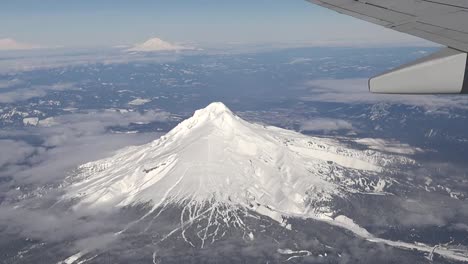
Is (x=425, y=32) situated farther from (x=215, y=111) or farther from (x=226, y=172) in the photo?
(x=215, y=111)

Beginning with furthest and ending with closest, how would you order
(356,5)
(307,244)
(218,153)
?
(218,153) < (307,244) < (356,5)

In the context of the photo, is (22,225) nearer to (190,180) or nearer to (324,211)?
(190,180)

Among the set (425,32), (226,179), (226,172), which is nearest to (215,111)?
(226,172)

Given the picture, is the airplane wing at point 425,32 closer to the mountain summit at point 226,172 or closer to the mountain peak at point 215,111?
the mountain summit at point 226,172

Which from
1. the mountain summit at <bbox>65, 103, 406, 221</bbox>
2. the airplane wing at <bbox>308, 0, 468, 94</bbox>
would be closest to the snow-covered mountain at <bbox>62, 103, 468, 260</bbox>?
the mountain summit at <bbox>65, 103, 406, 221</bbox>

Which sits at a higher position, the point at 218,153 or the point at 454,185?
the point at 218,153

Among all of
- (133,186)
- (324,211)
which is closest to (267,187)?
(324,211)

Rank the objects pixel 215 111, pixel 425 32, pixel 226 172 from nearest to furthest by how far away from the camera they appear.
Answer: pixel 425 32 → pixel 226 172 → pixel 215 111
